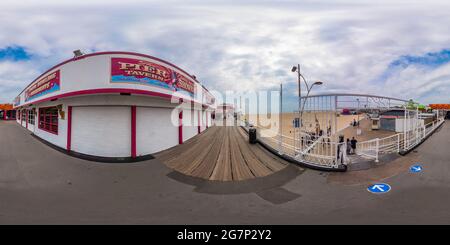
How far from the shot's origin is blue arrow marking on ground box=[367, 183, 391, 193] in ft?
17.6

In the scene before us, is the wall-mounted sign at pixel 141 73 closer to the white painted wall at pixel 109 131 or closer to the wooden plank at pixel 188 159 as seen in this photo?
the white painted wall at pixel 109 131

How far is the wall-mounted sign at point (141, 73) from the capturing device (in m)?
7.98

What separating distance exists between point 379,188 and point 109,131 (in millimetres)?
9570

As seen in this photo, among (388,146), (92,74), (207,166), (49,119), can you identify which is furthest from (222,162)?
(49,119)

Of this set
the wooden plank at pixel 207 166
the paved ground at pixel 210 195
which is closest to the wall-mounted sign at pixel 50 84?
the paved ground at pixel 210 195

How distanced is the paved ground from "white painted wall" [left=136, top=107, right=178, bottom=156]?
145 centimetres

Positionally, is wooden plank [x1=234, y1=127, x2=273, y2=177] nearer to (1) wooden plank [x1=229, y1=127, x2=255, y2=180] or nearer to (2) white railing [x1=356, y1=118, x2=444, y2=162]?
(1) wooden plank [x1=229, y1=127, x2=255, y2=180]

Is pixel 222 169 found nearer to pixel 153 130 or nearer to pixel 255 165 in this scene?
pixel 255 165

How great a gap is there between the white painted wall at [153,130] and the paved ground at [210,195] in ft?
4.75

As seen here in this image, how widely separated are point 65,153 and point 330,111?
11.4 metres

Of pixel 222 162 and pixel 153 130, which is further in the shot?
pixel 153 130

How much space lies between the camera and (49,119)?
12.3m

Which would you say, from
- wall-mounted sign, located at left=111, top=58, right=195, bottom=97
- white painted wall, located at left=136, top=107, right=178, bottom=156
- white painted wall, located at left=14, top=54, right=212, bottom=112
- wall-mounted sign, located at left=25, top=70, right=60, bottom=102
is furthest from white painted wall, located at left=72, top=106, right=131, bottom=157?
wall-mounted sign, located at left=25, top=70, right=60, bottom=102

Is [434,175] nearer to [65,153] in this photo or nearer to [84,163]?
[84,163]
